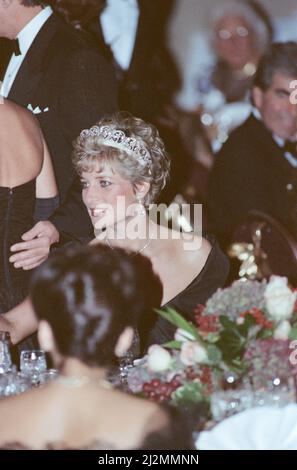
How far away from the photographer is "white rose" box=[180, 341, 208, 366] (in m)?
2.30

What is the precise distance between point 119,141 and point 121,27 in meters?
1.71

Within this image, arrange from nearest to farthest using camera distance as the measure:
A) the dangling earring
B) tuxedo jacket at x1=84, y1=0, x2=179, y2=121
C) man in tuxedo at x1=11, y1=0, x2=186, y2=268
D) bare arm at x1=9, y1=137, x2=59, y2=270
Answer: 1. the dangling earring
2. bare arm at x1=9, y1=137, x2=59, y2=270
3. man in tuxedo at x1=11, y1=0, x2=186, y2=268
4. tuxedo jacket at x1=84, y1=0, x2=179, y2=121

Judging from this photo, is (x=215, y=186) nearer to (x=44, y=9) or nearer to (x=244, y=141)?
(x=244, y=141)

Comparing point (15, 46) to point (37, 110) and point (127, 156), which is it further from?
point (127, 156)

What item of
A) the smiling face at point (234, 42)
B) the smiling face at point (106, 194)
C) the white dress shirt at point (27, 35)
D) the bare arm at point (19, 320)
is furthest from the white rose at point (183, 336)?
the smiling face at point (234, 42)

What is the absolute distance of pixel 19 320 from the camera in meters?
3.30

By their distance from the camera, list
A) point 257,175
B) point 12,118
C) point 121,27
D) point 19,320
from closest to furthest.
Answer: point 19,320 → point 12,118 → point 121,27 → point 257,175

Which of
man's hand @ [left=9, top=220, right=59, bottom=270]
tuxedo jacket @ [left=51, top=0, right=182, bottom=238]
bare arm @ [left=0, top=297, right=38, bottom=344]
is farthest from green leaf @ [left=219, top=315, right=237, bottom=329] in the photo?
tuxedo jacket @ [left=51, top=0, right=182, bottom=238]

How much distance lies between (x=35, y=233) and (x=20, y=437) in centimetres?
209

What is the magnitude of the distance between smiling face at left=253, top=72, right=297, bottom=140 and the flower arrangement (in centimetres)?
281

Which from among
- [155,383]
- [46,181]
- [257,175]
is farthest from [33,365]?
[257,175]

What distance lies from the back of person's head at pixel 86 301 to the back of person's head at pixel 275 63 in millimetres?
3155

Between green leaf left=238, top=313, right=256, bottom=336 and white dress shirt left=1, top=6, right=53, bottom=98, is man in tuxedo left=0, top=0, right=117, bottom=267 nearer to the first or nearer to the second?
white dress shirt left=1, top=6, right=53, bottom=98
